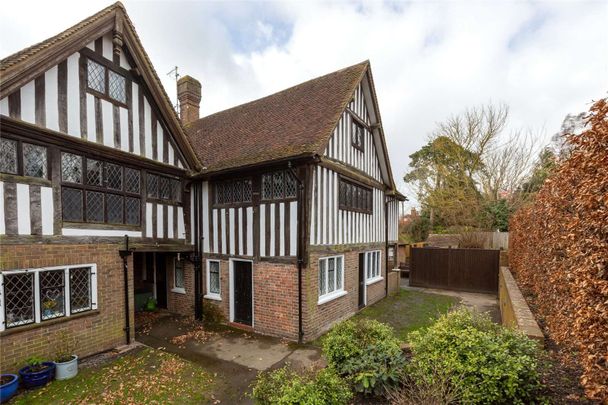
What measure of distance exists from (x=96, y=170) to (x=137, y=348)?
4753mm

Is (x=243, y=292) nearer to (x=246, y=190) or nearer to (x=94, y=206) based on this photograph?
(x=246, y=190)

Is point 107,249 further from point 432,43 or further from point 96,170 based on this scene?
point 432,43

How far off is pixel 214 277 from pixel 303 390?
23.7ft

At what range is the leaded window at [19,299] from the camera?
19.9ft

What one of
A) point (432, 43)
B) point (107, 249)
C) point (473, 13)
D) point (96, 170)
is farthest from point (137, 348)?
point (432, 43)

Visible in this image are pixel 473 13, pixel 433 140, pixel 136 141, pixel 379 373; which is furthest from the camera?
pixel 433 140

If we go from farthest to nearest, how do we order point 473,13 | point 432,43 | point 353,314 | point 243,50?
point 243,50, point 353,314, point 432,43, point 473,13

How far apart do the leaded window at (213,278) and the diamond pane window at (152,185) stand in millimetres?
2910

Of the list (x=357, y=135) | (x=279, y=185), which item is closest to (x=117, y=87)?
(x=279, y=185)

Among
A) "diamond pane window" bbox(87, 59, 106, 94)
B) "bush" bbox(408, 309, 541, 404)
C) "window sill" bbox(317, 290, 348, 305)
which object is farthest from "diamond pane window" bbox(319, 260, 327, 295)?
"diamond pane window" bbox(87, 59, 106, 94)

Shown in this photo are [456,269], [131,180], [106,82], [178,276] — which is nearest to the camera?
[106,82]

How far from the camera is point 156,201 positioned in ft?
30.5

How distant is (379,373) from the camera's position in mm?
4543

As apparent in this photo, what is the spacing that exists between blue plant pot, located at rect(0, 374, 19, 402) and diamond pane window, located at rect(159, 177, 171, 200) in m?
5.33
